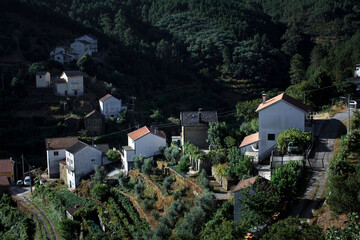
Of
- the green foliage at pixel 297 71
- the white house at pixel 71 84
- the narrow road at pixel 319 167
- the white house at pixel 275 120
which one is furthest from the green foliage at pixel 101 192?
the green foliage at pixel 297 71

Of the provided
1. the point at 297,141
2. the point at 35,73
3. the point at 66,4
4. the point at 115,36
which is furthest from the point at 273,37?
the point at 297,141

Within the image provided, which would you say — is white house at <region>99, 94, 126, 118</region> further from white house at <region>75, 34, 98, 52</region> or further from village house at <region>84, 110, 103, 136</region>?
white house at <region>75, 34, 98, 52</region>

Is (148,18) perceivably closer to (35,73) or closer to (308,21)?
(308,21)

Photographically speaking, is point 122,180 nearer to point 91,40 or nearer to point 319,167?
point 319,167

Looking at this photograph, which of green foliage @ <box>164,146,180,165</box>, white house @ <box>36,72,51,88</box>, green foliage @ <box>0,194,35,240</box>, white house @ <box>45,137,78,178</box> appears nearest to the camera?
green foliage @ <box>164,146,180,165</box>

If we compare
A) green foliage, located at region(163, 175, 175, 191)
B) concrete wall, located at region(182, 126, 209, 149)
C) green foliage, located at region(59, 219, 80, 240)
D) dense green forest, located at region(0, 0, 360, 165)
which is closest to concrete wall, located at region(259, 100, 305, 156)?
dense green forest, located at region(0, 0, 360, 165)

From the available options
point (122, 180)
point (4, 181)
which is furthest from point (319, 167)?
point (4, 181)
